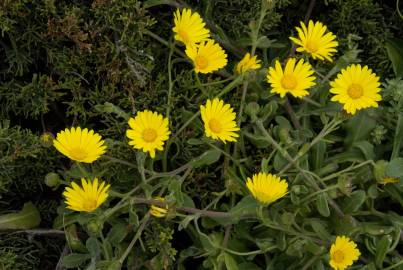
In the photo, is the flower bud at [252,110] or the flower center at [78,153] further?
the flower bud at [252,110]

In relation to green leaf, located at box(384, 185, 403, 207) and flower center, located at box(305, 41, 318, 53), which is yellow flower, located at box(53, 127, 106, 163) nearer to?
flower center, located at box(305, 41, 318, 53)

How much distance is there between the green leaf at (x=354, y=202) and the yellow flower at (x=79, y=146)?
649 mm

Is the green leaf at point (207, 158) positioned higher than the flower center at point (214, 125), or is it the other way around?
the flower center at point (214, 125)

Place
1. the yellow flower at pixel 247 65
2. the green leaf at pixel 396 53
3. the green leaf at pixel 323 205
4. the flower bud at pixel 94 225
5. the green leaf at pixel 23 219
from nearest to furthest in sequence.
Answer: the flower bud at pixel 94 225 < the green leaf at pixel 323 205 < the yellow flower at pixel 247 65 < the green leaf at pixel 23 219 < the green leaf at pixel 396 53

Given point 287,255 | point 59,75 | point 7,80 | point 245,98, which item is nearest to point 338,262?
point 287,255

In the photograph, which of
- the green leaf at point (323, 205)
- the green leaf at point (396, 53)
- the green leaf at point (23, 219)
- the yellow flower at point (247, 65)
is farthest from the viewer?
the green leaf at point (396, 53)

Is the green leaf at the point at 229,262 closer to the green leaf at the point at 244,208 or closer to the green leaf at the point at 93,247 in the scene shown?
the green leaf at the point at 244,208

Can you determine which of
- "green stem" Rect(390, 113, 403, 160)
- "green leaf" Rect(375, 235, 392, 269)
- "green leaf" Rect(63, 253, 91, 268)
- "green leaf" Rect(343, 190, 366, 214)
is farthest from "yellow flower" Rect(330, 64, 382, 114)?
"green leaf" Rect(63, 253, 91, 268)

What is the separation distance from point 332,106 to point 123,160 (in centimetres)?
60

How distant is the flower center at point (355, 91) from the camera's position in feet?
5.41

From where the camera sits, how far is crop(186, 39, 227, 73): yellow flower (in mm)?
1655

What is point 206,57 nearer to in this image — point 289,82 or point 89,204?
point 289,82

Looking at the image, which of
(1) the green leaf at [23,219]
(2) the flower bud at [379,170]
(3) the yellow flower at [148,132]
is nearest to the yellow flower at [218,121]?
(3) the yellow flower at [148,132]

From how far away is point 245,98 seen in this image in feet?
5.94
